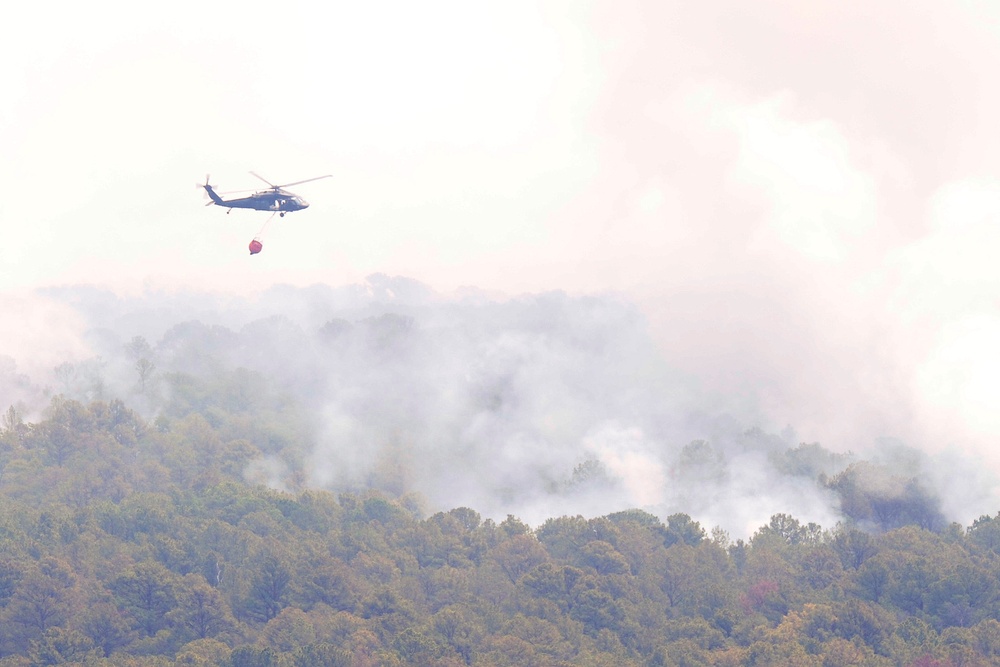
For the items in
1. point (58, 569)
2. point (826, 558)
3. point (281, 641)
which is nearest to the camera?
point (281, 641)

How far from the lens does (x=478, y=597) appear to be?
558ft

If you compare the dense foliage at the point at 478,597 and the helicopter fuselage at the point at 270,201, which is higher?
the helicopter fuselage at the point at 270,201

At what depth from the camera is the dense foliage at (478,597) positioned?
149 meters

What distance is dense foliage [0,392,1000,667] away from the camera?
149000 mm

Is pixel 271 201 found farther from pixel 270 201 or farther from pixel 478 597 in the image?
pixel 478 597

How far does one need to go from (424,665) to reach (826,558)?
56.6 metres

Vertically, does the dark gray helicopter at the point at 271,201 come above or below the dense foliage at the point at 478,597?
above

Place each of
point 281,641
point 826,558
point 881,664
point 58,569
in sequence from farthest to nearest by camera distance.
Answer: point 826,558
point 58,569
point 281,641
point 881,664

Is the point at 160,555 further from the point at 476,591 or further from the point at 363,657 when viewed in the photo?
the point at 363,657

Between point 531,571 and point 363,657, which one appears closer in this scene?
point 363,657

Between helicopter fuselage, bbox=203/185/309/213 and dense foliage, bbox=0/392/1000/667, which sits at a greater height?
helicopter fuselage, bbox=203/185/309/213

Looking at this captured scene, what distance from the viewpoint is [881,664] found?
143250mm

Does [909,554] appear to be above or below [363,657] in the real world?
above

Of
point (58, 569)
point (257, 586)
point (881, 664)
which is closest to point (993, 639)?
point (881, 664)
